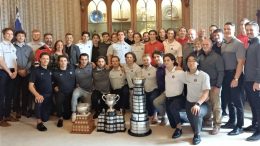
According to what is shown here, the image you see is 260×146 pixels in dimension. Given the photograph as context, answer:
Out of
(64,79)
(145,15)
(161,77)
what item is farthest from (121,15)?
(161,77)

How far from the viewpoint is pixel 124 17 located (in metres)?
7.66

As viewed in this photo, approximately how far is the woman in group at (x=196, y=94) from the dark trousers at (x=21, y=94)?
259 cm

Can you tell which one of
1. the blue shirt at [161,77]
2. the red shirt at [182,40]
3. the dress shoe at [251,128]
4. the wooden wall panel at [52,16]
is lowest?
the dress shoe at [251,128]

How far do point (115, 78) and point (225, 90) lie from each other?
171cm

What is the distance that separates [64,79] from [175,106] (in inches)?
70.0

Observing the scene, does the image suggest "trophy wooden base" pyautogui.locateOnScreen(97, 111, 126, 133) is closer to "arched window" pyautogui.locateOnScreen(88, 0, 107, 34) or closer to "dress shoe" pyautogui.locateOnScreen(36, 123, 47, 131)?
"dress shoe" pyautogui.locateOnScreen(36, 123, 47, 131)

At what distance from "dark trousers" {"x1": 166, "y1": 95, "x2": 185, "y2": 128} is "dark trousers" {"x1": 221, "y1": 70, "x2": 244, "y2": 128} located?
1.93 ft

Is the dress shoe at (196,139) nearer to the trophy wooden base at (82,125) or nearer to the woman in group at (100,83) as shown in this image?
the trophy wooden base at (82,125)

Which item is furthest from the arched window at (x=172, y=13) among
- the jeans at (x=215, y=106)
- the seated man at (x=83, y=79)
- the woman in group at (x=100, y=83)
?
the jeans at (x=215, y=106)

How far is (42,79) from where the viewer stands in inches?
190

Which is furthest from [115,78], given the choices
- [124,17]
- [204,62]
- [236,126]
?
[124,17]

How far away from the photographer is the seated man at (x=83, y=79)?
5.18 meters

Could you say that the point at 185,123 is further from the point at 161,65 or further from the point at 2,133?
the point at 2,133

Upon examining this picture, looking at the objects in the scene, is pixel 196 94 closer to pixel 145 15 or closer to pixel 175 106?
pixel 175 106
